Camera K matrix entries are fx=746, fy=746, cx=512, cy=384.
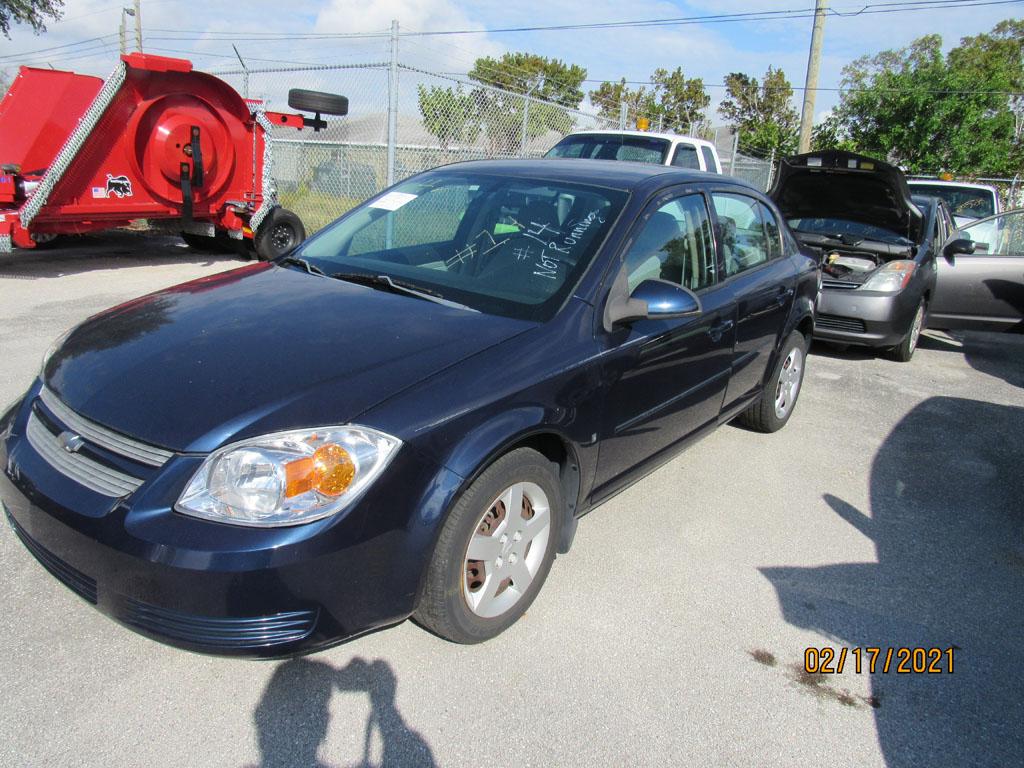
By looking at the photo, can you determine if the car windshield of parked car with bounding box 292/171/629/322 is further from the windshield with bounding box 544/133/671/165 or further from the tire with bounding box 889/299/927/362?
the windshield with bounding box 544/133/671/165

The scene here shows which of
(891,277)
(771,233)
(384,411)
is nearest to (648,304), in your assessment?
(384,411)

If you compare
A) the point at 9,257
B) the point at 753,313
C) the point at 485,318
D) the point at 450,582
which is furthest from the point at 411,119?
the point at 450,582

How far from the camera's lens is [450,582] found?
92.4 inches

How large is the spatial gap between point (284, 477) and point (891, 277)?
6.37m

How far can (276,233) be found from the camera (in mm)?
9516

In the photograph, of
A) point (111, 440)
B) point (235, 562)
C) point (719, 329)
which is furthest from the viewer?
point (719, 329)

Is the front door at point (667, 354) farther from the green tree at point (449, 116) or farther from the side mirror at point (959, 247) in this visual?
the green tree at point (449, 116)

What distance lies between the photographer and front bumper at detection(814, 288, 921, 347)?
6.73 metres

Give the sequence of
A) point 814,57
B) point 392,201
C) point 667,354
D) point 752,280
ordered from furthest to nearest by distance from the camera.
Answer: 1. point 814,57
2. point 752,280
3. point 392,201
4. point 667,354

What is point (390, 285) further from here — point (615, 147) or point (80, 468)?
point (615, 147)

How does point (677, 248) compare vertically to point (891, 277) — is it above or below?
above

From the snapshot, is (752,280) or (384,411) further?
(752,280)

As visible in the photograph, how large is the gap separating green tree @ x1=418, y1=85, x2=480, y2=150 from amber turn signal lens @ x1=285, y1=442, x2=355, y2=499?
8545 millimetres
